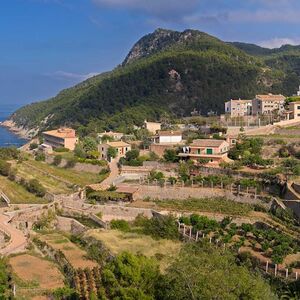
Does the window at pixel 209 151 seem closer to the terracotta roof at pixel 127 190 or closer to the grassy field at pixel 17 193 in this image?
the terracotta roof at pixel 127 190

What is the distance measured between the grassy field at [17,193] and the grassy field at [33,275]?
1161 cm

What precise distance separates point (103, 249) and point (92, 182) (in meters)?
15.8

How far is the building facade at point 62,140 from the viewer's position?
2388 inches

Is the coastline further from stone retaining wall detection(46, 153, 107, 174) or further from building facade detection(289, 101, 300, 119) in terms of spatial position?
building facade detection(289, 101, 300, 119)

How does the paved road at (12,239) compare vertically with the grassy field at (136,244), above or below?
above

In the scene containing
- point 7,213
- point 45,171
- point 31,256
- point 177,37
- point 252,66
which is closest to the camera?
point 31,256

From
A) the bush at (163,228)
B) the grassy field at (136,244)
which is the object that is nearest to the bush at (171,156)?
the bush at (163,228)

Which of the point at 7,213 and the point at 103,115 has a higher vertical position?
the point at 103,115

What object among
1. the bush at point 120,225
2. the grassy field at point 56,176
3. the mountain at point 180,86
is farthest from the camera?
the mountain at point 180,86

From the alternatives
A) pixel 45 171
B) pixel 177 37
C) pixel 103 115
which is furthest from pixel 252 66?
pixel 45 171

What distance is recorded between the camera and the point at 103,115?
98.6 metres

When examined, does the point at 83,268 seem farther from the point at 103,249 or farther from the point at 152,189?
the point at 152,189

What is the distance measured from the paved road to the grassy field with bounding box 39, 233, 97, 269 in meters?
1.58

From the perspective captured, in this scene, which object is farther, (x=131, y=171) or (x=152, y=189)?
(x=131, y=171)
